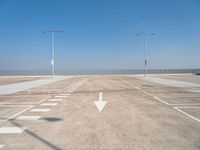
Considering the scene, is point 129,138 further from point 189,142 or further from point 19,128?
point 19,128

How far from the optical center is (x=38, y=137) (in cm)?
436

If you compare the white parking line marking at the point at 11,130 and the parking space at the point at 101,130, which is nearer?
the parking space at the point at 101,130

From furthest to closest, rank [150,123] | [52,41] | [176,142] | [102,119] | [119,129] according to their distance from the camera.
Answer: [52,41] → [102,119] → [150,123] → [119,129] → [176,142]

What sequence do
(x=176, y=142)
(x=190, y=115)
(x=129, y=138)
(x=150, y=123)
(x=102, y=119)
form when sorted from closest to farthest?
(x=176, y=142) < (x=129, y=138) < (x=150, y=123) < (x=102, y=119) < (x=190, y=115)

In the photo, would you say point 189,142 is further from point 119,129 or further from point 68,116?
point 68,116

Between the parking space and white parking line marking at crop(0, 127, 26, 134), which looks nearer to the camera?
the parking space

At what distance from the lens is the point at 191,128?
4.94 m

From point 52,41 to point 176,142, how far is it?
29237 mm

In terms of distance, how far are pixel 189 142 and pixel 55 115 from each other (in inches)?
194

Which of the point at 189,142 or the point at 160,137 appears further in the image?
the point at 160,137

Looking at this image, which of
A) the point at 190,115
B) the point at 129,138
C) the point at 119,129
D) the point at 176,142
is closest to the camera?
the point at 176,142

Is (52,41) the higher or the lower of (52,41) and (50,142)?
the higher

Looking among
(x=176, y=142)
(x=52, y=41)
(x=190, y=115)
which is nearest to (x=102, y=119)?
(x=176, y=142)

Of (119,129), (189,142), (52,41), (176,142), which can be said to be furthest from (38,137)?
(52,41)
